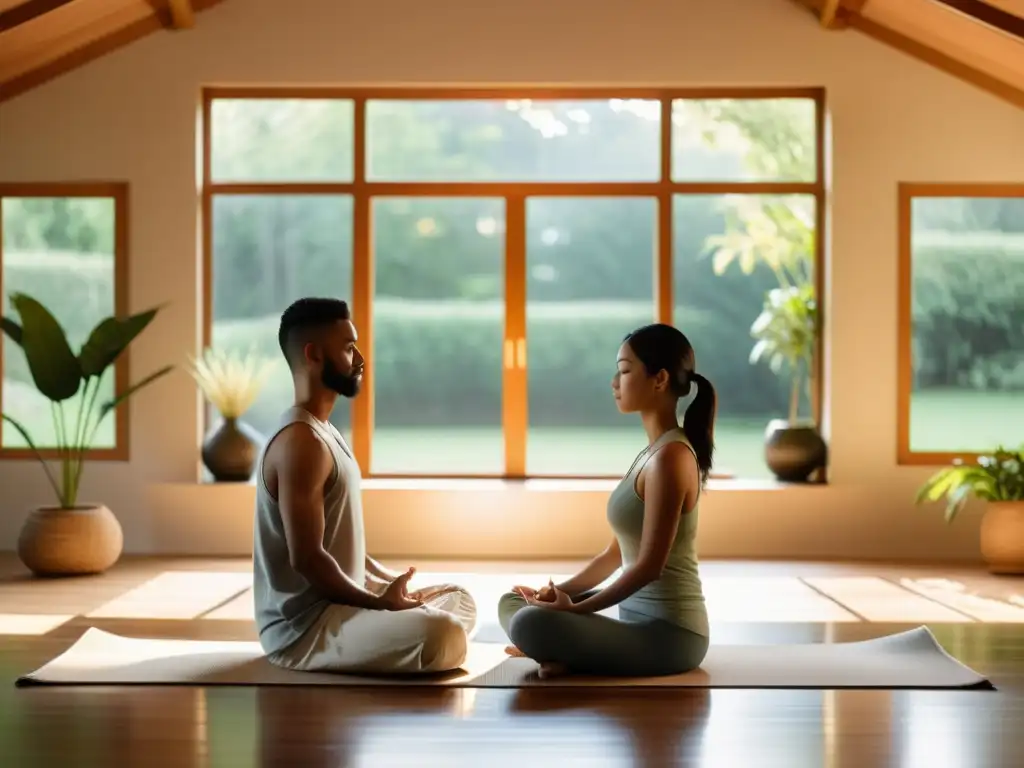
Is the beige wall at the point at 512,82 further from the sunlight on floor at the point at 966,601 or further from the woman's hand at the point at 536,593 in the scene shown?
the woman's hand at the point at 536,593

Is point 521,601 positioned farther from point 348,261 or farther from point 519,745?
point 348,261

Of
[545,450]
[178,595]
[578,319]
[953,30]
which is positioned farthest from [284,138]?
[953,30]

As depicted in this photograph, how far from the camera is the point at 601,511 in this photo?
7.17m

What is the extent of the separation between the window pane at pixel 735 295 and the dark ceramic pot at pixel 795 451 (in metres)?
0.22

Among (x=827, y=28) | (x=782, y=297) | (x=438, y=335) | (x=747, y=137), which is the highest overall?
(x=827, y=28)

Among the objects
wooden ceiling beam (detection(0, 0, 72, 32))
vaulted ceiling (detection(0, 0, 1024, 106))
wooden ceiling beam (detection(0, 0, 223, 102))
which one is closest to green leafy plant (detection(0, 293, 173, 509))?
wooden ceiling beam (detection(0, 0, 72, 32))

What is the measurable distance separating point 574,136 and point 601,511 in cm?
206

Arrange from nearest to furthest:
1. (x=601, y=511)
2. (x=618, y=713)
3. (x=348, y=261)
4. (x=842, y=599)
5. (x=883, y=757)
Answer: (x=883, y=757) < (x=618, y=713) < (x=842, y=599) < (x=601, y=511) < (x=348, y=261)

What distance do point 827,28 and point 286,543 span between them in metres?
4.76

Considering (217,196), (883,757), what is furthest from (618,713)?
(217,196)

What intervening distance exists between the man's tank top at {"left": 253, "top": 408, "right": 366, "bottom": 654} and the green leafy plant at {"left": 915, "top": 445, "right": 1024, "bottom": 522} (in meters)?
3.76

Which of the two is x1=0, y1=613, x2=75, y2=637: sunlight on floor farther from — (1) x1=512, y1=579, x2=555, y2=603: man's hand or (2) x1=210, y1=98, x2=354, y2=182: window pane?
(2) x1=210, y1=98, x2=354, y2=182: window pane

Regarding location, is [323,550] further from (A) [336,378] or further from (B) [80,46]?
(B) [80,46]

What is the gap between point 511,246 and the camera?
25.1ft
